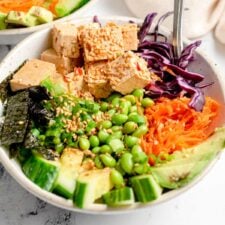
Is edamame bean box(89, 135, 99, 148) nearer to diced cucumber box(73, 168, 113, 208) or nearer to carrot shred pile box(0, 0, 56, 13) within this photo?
diced cucumber box(73, 168, 113, 208)

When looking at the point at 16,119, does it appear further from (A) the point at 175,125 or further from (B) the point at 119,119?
(A) the point at 175,125

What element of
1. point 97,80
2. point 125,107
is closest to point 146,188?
point 125,107

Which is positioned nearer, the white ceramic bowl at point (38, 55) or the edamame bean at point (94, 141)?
the white ceramic bowl at point (38, 55)

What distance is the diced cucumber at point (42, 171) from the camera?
4.33ft

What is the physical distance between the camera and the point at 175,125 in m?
1.50

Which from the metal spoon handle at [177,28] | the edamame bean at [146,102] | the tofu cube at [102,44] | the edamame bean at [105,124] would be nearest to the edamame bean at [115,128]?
the edamame bean at [105,124]

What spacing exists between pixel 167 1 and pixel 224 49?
0.87ft

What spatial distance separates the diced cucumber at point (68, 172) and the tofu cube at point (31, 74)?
249 millimetres

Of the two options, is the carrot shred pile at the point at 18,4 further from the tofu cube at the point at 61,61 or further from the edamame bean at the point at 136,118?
the edamame bean at the point at 136,118

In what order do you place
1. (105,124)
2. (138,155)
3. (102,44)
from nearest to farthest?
(138,155) → (105,124) → (102,44)

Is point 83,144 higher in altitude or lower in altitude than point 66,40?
lower

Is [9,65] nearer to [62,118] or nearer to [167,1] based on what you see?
[62,118]

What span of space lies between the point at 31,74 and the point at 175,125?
1.42 ft

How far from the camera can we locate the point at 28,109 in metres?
1.47
